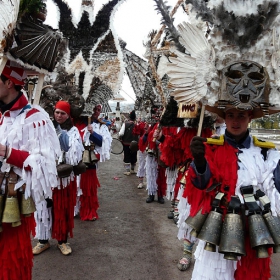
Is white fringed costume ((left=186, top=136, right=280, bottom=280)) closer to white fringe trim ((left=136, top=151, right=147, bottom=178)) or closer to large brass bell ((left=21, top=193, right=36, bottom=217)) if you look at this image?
large brass bell ((left=21, top=193, right=36, bottom=217))

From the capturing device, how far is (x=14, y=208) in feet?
7.19

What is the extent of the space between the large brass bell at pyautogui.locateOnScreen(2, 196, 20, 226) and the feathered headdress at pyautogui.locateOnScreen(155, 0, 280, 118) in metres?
1.57

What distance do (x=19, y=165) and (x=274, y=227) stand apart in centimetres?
187

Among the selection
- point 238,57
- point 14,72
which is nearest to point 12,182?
point 14,72

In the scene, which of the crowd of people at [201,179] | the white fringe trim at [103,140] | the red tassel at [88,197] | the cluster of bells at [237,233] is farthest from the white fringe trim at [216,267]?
the white fringe trim at [103,140]

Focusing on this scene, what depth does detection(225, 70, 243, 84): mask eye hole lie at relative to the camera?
203 cm

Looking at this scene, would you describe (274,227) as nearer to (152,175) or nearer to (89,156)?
(89,156)

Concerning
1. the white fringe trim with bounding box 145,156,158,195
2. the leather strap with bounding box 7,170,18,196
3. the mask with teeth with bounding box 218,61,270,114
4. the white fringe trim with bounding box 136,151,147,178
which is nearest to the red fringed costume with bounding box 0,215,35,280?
the leather strap with bounding box 7,170,18,196

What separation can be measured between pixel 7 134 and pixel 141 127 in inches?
298

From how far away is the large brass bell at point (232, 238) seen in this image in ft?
6.32

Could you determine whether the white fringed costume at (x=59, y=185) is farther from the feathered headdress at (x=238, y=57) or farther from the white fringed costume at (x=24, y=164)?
the feathered headdress at (x=238, y=57)

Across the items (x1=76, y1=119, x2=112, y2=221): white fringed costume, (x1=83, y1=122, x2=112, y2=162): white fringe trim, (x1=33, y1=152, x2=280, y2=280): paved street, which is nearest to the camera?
(x1=33, y1=152, x2=280, y2=280): paved street

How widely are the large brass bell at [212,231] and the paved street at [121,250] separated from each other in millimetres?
1583

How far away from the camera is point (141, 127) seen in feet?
32.1
